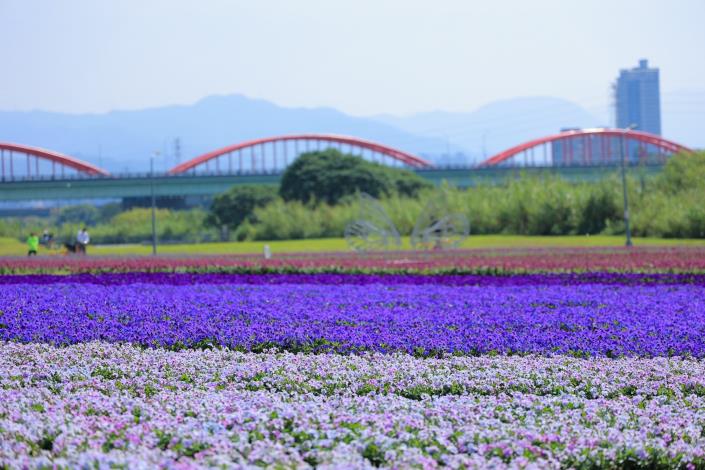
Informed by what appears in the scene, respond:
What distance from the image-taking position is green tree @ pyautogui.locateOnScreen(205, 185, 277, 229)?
70.1m

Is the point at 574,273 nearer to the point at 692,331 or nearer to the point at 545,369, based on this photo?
the point at 692,331

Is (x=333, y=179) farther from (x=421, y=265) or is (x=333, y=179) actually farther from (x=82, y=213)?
(x=82, y=213)

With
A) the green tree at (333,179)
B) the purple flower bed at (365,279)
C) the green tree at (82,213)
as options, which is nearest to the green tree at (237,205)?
the green tree at (333,179)

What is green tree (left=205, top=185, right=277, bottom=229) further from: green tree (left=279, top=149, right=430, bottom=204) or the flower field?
the flower field

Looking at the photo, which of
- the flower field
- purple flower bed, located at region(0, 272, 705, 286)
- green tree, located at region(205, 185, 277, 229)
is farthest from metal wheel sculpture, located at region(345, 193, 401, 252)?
green tree, located at region(205, 185, 277, 229)

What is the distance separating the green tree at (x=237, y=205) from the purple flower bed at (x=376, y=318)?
2027 inches

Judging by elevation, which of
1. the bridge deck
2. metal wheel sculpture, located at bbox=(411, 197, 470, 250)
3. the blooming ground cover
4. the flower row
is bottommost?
the flower row

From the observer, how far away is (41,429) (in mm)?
6930

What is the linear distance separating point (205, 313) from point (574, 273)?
10.8 metres

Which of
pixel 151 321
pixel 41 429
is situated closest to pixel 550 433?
pixel 41 429

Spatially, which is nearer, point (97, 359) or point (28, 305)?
point (97, 359)

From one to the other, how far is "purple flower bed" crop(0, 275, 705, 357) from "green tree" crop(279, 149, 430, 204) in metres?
48.0

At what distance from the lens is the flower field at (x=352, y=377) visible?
6.51 metres

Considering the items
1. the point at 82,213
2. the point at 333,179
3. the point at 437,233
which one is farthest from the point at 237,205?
the point at 82,213
